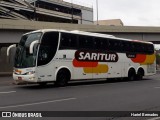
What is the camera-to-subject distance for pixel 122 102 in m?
12.9

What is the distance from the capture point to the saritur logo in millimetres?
21172

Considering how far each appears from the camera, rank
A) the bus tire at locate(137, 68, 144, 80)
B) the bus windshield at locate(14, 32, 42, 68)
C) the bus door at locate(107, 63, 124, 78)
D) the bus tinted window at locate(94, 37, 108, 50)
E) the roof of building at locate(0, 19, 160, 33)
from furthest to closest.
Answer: the roof of building at locate(0, 19, 160, 33)
the bus tire at locate(137, 68, 144, 80)
the bus door at locate(107, 63, 124, 78)
the bus tinted window at locate(94, 37, 108, 50)
the bus windshield at locate(14, 32, 42, 68)

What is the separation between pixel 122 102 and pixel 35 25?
30.5 meters

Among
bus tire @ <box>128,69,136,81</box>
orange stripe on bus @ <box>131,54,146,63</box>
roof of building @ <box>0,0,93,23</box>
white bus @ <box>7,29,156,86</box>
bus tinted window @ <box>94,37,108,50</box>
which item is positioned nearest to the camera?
white bus @ <box>7,29,156,86</box>

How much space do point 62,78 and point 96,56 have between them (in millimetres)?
3454

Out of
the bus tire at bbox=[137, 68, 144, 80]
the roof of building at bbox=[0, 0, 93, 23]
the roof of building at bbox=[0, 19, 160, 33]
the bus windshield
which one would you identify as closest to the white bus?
the bus windshield

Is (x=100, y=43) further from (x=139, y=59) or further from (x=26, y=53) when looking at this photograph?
(x=26, y=53)

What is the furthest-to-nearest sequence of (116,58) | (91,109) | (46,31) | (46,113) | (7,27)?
1. (7,27)
2. (116,58)
3. (46,31)
4. (91,109)
5. (46,113)

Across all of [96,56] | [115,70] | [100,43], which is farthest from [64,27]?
[96,56]

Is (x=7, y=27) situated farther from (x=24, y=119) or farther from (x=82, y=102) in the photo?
(x=24, y=119)

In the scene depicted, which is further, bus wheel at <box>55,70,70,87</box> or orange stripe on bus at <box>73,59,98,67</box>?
orange stripe on bus at <box>73,59,98,67</box>

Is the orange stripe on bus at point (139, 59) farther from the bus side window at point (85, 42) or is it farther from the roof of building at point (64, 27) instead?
the roof of building at point (64, 27)

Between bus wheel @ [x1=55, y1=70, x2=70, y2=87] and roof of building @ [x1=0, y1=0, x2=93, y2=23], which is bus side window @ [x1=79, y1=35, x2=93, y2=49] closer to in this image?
bus wheel @ [x1=55, y1=70, x2=70, y2=87]

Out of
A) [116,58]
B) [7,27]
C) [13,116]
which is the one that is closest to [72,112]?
[13,116]
